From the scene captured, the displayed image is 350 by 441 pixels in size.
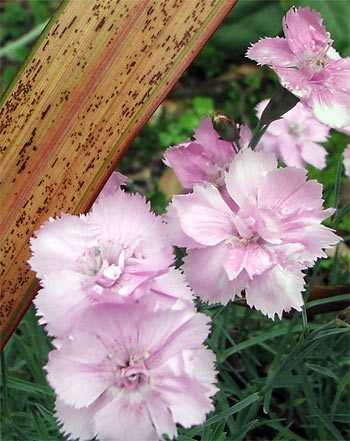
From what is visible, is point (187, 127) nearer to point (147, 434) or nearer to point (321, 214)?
point (321, 214)

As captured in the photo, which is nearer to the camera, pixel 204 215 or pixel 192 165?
pixel 204 215

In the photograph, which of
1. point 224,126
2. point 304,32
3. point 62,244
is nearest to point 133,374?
point 62,244

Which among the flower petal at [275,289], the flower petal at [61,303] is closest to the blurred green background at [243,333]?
the flower petal at [275,289]

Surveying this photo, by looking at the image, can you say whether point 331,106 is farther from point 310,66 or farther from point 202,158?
point 202,158

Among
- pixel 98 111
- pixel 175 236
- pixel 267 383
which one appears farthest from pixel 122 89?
pixel 267 383

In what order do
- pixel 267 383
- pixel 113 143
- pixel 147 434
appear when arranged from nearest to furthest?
pixel 147 434, pixel 113 143, pixel 267 383

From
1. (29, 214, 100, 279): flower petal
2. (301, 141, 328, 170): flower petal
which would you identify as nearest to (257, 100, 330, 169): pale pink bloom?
(301, 141, 328, 170): flower petal
